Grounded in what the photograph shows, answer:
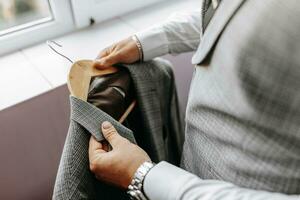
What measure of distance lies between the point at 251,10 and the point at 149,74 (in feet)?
0.94

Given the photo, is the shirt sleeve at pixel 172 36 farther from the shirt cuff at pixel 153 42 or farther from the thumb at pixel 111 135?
the thumb at pixel 111 135

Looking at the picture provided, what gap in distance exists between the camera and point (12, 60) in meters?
0.95

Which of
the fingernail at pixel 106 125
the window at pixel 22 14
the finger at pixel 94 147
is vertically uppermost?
the window at pixel 22 14

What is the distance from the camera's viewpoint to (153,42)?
752 millimetres

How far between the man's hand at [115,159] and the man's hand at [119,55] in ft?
0.48

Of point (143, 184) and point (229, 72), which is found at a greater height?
point (229, 72)

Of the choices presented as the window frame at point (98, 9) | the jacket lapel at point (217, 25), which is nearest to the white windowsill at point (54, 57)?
the window frame at point (98, 9)

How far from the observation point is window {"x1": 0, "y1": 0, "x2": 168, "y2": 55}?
957mm

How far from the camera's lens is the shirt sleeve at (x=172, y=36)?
751 mm

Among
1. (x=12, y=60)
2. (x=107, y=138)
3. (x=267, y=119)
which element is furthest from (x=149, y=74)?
(x=12, y=60)

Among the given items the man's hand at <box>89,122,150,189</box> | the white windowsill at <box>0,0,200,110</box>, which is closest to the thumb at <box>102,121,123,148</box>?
the man's hand at <box>89,122,150,189</box>

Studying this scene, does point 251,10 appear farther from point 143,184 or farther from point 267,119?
point 143,184

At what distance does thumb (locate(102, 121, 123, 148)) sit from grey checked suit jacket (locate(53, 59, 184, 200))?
1cm

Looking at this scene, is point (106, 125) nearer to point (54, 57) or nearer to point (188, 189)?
point (188, 189)
